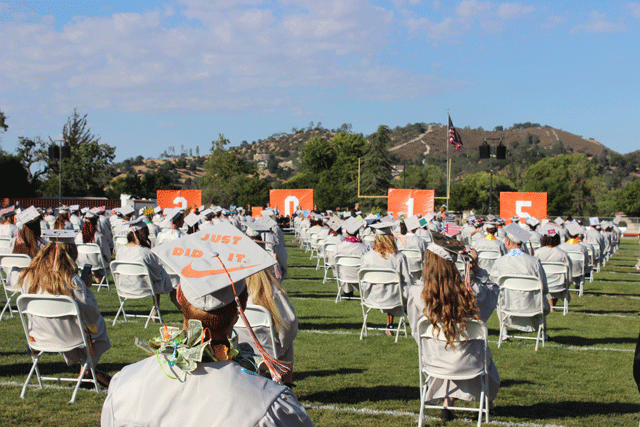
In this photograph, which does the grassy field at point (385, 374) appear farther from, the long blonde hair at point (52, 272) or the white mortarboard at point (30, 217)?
the white mortarboard at point (30, 217)

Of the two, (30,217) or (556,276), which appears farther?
(556,276)

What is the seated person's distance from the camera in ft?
16.6

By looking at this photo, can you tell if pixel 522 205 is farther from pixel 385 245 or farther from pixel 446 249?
pixel 446 249

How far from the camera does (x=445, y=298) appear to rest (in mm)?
4598

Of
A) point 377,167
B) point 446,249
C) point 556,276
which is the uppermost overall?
point 377,167

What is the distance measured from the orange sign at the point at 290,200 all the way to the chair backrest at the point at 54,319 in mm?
25682

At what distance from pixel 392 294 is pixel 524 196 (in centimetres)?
1759

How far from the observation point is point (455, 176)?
160750mm

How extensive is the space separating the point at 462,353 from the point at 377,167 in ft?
238

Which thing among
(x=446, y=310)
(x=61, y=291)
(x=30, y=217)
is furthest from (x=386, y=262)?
(x=30, y=217)

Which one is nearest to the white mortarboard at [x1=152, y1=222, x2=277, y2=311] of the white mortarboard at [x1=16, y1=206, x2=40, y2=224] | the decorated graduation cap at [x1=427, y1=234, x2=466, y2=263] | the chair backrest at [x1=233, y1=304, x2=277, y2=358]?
the chair backrest at [x1=233, y1=304, x2=277, y2=358]

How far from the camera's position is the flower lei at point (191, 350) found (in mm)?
1705

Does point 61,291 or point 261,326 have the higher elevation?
point 61,291

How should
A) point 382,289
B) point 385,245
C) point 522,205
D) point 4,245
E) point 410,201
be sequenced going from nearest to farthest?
point 382,289
point 385,245
point 4,245
point 522,205
point 410,201
